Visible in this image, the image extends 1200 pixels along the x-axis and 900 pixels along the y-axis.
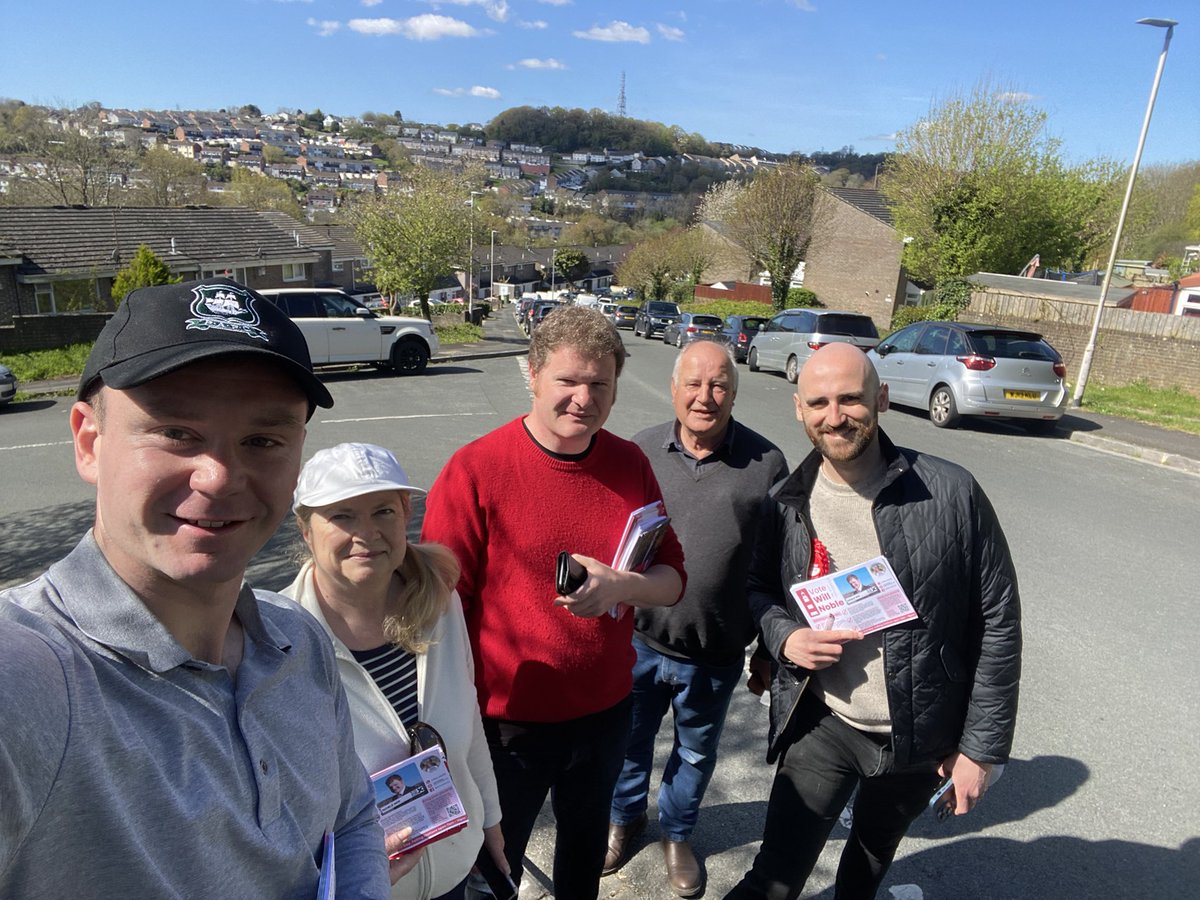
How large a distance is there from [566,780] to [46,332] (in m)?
21.5

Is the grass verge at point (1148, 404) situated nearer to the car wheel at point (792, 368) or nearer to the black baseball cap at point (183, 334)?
the car wheel at point (792, 368)

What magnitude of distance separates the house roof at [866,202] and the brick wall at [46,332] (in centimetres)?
3327

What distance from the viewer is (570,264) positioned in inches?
3622

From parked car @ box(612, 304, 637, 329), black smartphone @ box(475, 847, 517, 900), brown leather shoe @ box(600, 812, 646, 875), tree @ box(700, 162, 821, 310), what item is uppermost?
tree @ box(700, 162, 821, 310)

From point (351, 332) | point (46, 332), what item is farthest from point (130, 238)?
point (351, 332)

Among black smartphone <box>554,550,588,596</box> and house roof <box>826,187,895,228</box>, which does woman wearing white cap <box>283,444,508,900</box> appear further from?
house roof <box>826,187,895,228</box>

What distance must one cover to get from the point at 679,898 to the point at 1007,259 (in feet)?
118

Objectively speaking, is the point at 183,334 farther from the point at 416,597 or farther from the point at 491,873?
the point at 491,873

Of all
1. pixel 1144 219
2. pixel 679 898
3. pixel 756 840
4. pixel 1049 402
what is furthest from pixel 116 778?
pixel 1144 219

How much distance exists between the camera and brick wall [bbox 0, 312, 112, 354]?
1780cm

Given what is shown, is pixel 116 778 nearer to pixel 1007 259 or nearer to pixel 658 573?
pixel 658 573

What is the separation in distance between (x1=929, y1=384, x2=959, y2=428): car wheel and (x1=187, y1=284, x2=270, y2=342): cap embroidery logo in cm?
1214

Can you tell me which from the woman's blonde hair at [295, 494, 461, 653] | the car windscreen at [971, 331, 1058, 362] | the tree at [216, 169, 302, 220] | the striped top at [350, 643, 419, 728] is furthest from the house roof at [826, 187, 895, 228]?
the tree at [216, 169, 302, 220]

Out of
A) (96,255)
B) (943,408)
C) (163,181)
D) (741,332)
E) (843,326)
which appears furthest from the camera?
(163,181)
